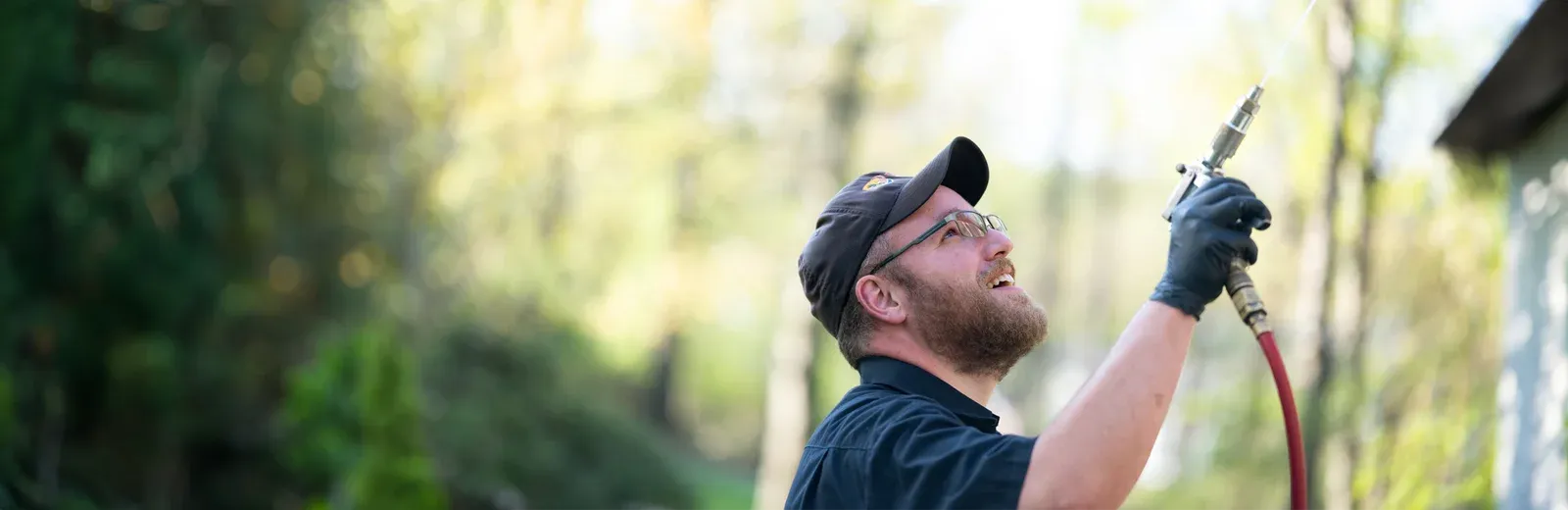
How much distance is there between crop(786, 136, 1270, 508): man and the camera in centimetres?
182

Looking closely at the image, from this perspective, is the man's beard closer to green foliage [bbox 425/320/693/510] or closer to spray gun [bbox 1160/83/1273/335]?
spray gun [bbox 1160/83/1273/335]

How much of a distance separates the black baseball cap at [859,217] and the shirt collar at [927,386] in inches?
6.8

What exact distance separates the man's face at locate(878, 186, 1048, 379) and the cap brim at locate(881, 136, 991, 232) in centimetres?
3

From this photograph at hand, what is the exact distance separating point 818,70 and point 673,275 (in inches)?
221

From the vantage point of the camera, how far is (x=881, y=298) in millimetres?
2457

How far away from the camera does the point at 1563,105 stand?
14.3 ft

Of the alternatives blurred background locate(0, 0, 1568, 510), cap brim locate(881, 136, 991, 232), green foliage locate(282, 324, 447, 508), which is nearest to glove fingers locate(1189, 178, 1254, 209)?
cap brim locate(881, 136, 991, 232)

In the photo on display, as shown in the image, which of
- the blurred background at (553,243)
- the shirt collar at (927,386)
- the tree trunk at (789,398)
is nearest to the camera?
the shirt collar at (927,386)

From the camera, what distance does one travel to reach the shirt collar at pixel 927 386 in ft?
7.68

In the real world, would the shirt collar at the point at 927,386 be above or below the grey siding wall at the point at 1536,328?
below

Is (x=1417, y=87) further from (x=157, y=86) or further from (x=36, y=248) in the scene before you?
(x=36, y=248)

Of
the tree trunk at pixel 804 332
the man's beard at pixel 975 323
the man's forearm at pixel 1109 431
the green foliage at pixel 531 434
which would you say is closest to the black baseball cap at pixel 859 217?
the man's beard at pixel 975 323

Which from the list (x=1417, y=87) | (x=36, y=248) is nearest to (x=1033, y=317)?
(x=1417, y=87)

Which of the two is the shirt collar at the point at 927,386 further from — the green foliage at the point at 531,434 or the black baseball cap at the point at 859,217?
the green foliage at the point at 531,434
